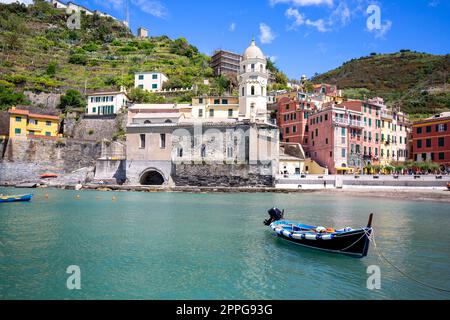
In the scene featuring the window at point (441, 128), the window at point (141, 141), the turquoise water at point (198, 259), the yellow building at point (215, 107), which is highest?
the yellow building at point (215, 107)

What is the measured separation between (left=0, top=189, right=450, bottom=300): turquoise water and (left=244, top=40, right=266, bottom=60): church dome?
126ft

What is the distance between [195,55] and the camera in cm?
9425

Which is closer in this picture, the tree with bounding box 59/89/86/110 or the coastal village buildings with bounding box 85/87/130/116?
the coastal village buildings with bounding box 85/87/130/116

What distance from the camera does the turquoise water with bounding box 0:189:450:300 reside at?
31.3 ft

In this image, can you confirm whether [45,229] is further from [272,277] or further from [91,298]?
[272,277]

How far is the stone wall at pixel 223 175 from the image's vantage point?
44312 millimetres

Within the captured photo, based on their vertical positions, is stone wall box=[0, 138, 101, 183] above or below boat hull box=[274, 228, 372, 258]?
above

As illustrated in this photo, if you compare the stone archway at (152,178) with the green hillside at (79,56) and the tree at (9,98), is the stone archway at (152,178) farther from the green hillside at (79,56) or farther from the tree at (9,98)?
the tree at (9,98)

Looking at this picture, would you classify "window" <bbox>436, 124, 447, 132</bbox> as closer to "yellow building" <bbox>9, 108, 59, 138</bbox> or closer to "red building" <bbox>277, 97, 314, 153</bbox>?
"red building" <bbox>277, 97, 314, 153</bbox>

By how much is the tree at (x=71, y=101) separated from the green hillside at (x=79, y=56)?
4998 millimetres

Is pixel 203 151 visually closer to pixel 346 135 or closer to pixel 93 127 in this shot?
pixel 346 135

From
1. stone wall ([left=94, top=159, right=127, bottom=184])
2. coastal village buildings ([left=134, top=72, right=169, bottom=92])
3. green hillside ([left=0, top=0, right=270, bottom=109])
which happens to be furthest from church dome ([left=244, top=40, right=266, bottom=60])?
stone wall ([left=94, top=159, right=127, bottom=184])

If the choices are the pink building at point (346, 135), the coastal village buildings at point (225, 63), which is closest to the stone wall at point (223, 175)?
the pink building at point (346, 135)

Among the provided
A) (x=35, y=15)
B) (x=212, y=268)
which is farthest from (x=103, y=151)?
(x=35, y=15)
